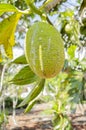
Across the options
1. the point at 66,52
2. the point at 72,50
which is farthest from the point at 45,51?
the point at 66,52

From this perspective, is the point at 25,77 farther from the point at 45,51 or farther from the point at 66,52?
the point at 66,52

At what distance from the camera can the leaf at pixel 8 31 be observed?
77 centimetres

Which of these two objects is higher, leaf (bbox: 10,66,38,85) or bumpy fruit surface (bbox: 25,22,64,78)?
bumpy fruit surface (bbox: 25,22,64,78)

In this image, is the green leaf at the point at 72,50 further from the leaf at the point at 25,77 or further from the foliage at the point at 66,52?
the leaf at the point at 25,77

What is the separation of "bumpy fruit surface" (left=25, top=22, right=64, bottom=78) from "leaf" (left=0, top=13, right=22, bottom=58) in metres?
0.12

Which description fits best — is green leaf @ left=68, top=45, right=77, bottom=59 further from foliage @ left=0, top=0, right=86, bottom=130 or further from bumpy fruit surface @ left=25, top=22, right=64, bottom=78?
bumpy fruit surface @ left=25, top=22, right=64, bottom=78

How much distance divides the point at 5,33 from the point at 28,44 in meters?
0.16

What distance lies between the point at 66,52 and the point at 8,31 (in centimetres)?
124

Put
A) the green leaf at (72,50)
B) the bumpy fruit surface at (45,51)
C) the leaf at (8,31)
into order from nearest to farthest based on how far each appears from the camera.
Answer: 1. the bumpy fruit surface at (45,51)
2. the leaf at (8,31)
3. the green leaf at (72,50)

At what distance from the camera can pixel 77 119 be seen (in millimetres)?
10555

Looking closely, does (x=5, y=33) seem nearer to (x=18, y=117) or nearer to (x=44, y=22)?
(x=44, y=22)

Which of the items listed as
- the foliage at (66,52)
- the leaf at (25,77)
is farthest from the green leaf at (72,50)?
the leaf at (25,77)

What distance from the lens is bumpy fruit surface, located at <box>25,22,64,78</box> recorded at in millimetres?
636

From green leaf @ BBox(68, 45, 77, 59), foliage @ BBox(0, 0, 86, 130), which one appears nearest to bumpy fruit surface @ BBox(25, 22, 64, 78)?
foliage @ BBox(0, 0, 86, 130)
